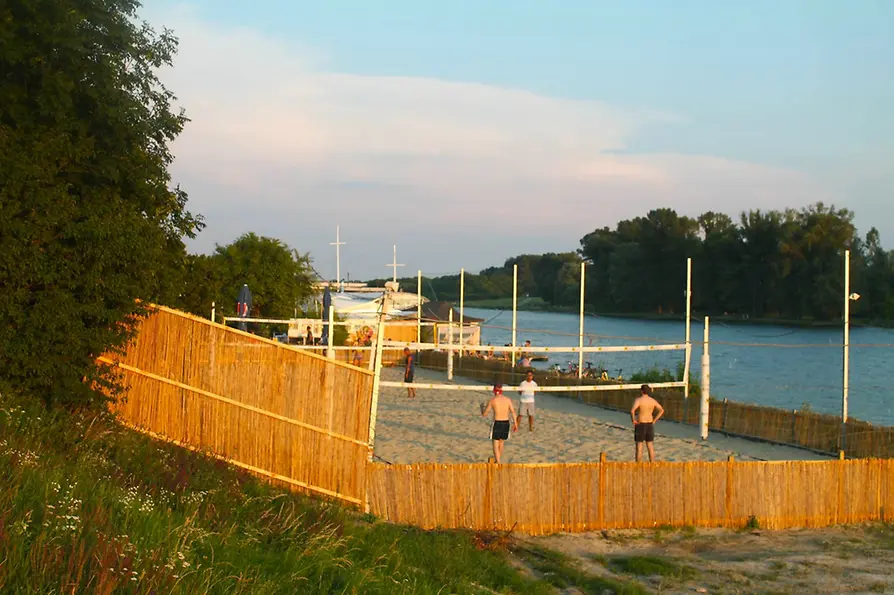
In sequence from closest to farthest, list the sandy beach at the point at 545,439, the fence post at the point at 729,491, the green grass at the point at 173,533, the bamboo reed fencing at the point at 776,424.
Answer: the green grass at the point at 173,533
the fence post at the point at 729,491
the sandy beach at the point at 545,439
the bamboo reed fencing at the point at 776,424

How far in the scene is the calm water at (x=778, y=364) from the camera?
5269 centimetres

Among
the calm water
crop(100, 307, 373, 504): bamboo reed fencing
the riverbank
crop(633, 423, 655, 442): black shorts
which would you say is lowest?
the calm water

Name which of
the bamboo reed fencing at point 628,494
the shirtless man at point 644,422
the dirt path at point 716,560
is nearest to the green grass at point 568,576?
the dirt path at point 716,560

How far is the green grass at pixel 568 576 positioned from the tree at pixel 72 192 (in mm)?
5290

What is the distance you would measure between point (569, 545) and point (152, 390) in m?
5.33

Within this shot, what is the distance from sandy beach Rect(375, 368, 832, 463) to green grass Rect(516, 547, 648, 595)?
5.61 meters

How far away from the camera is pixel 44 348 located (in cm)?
1035

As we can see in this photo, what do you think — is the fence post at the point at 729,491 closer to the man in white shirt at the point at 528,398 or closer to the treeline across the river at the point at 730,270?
the man in white shirt at the point at 528,398

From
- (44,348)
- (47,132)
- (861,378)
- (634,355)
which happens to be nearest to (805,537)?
(44,348)

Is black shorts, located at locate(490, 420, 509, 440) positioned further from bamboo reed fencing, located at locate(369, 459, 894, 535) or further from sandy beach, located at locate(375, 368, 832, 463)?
bamboo reed fencing, located at locate(369, 459, 894, 535)

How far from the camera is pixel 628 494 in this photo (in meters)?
12.1

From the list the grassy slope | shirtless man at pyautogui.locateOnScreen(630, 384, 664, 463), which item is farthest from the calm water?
the grassy slope

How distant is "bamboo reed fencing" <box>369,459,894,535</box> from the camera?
38.0 feet

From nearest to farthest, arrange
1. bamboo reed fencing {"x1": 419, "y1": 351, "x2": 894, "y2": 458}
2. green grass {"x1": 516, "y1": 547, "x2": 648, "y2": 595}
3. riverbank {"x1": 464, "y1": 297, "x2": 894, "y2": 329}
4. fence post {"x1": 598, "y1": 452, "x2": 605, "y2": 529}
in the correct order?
1. green grass {"x1": 516, "y1": 547, "x2": 648, "y2": 595}
2. fence post {"x1": 598, "y1": 452, "x2": 605, "y2": 529}
3. bamboo reed fencing {"x1": 419, "y1": 351, "x2": 894, "y2": 458}
4. riverbank {"x1": 464, "y1": 297, "x2": 894, "y2": 329}
